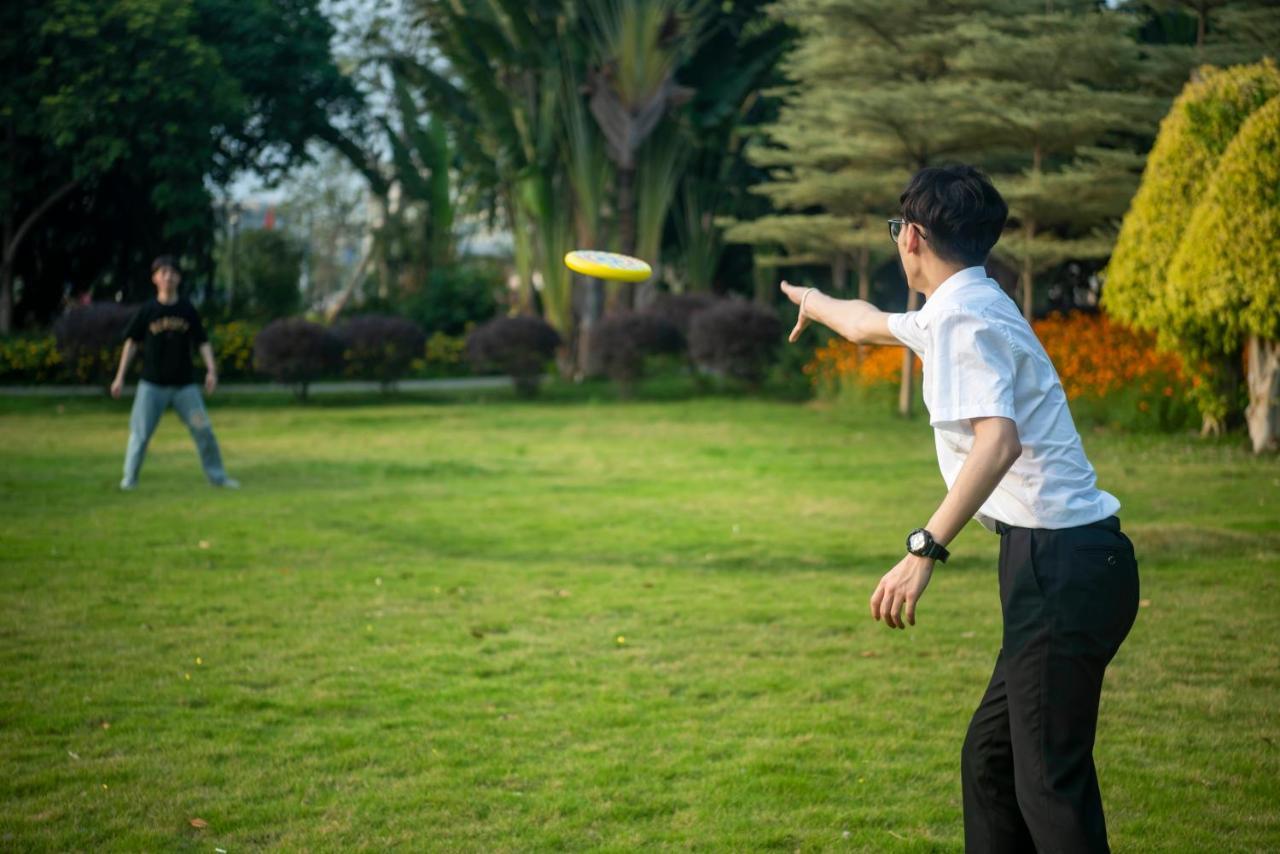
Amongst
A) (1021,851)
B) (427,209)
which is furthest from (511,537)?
(427,209)

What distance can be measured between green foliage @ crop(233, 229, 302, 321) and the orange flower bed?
16.6 meters

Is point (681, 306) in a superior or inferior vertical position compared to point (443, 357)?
superior

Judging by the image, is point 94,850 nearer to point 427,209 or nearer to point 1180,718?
point 1180,718

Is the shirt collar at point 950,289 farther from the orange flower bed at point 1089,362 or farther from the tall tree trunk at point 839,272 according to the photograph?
the tall tree trunk at point 839,272

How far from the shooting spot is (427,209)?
3616cm

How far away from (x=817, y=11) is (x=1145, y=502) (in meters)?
11.2

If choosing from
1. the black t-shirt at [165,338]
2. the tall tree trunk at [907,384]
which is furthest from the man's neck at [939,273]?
the tall tree trunk at [907,384]

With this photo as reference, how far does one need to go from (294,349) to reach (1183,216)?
1467 centimetres

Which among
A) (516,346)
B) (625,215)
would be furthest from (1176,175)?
(625,215)

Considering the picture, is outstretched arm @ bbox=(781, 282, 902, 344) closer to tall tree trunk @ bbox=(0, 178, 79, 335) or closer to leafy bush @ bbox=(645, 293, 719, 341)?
leafy bush @ bbox=(645, 293, 719, 341)

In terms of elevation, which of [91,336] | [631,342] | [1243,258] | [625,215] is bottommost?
[91,336]

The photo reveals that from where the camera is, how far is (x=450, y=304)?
32.0 metres

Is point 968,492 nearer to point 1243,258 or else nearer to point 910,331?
point 910,331

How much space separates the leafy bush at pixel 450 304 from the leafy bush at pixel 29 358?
29.9 ft
